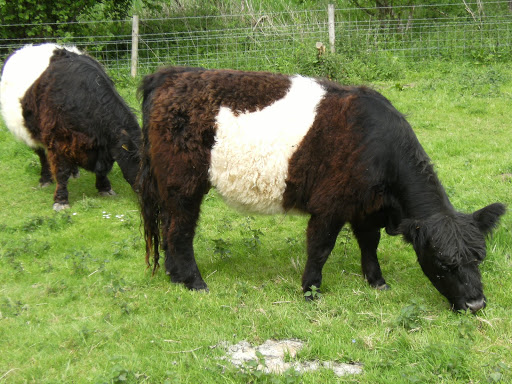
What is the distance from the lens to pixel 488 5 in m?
14.8

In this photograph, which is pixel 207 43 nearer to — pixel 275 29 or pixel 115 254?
pixel 275 29

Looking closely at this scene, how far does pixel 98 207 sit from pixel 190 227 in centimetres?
293

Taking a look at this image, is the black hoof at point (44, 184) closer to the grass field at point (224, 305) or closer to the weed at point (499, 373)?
the grass field at point (224, 305)

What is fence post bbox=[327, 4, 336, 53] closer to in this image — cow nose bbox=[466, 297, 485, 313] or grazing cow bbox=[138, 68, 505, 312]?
grazing cow bbox=[138, 68, 505, 312]

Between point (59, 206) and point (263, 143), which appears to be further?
point (59, 206)

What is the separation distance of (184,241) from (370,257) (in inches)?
71.1

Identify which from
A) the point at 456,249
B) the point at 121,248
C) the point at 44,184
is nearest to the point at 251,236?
the point at 121,248

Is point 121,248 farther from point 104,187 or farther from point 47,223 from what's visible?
point 104,187

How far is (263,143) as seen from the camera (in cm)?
484

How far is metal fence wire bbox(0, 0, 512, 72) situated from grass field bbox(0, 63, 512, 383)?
5665 millimetres

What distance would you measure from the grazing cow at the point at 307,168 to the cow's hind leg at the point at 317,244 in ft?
0.03

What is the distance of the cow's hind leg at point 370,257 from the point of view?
17.2 ft

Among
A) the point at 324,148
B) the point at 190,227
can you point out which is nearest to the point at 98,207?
the point at 190,227

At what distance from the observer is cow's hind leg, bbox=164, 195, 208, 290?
5.21m
